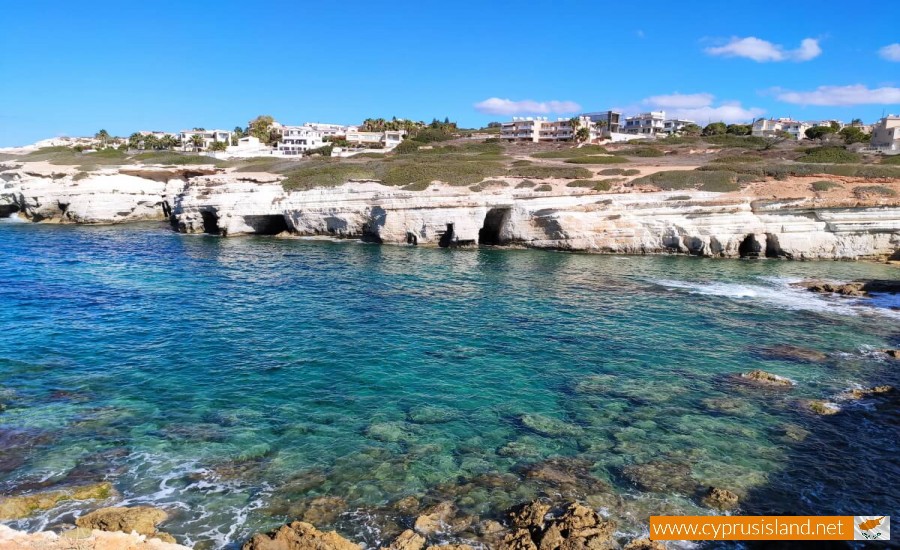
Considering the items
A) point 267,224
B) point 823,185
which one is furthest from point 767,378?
point 267,224

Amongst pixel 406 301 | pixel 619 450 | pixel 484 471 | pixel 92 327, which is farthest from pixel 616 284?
pixel 92 327

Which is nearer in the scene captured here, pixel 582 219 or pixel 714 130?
pixel 582 219

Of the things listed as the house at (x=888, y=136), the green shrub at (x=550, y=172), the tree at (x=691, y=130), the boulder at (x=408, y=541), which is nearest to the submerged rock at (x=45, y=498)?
the boulder at (x=408, y=541)

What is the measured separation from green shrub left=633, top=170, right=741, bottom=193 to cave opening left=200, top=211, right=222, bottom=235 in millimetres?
37281

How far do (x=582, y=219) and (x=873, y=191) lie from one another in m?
22.2

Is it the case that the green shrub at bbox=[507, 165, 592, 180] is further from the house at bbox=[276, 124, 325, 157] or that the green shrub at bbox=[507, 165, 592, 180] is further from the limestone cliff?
the house at bbox=[276, 124, 325, 157]

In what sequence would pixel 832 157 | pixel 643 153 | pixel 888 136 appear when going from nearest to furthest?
pixel 832 157, pixel 643 153, pixel 888 136

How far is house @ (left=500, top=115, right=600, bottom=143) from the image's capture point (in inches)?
4417

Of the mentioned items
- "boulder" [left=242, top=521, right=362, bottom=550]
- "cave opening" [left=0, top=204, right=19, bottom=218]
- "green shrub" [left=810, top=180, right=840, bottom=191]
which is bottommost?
"boulder" [left=242, top=521, right=362, bottom=550]

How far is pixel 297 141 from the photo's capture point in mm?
118375

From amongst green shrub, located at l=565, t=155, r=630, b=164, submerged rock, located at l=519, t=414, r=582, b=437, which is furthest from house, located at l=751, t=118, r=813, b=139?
submerged rock, located at l=519, t=414, r=582, b=437

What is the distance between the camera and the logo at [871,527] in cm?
991

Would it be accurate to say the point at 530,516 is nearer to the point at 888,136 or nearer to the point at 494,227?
the point at 494,227

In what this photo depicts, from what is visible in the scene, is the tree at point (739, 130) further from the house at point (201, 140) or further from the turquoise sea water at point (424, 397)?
the house at point (201, 140)
